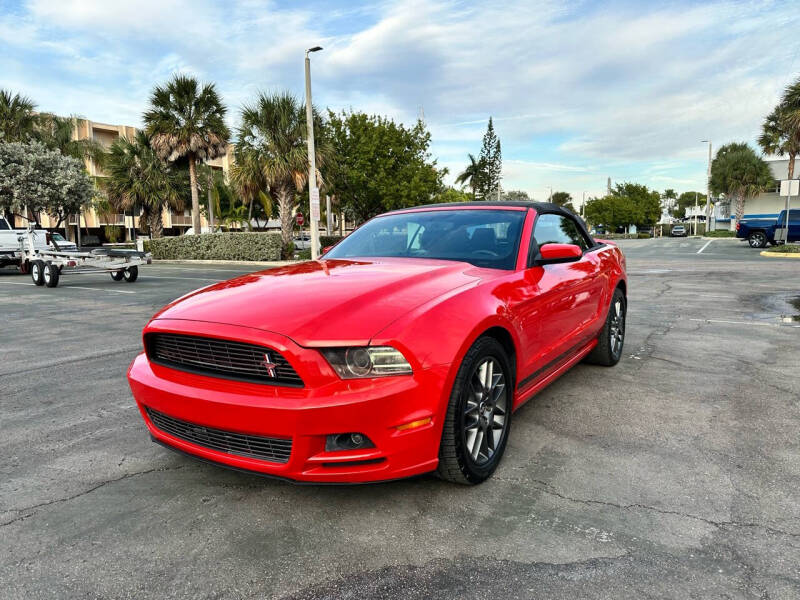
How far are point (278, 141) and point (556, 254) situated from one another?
22376 mm

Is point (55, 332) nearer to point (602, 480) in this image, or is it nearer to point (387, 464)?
point (387, 464)

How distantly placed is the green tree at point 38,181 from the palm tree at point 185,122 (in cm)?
512

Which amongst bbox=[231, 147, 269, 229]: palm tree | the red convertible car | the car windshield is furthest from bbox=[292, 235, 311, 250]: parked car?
the red convertible car

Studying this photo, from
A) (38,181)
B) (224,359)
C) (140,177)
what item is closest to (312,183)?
(140,177)

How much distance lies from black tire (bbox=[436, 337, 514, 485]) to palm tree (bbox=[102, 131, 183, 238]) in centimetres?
3134

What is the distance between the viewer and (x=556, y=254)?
3.47 metres

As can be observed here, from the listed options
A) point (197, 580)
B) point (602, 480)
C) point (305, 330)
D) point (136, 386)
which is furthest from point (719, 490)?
point (136, 386)

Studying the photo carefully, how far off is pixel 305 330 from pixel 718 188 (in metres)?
57.5

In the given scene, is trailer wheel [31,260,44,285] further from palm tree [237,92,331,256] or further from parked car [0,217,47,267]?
palm tree [237,92,331,256]

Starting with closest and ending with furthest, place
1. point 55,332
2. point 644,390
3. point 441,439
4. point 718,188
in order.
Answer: point 441,439 → point 644,390 → point 55,332 → point 718,188

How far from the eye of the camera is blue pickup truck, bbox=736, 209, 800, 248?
25766 millimetres

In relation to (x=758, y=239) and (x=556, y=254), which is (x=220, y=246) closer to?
(x=556, y=254)

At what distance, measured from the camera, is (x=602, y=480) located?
2879mm

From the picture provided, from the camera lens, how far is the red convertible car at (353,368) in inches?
91.6
